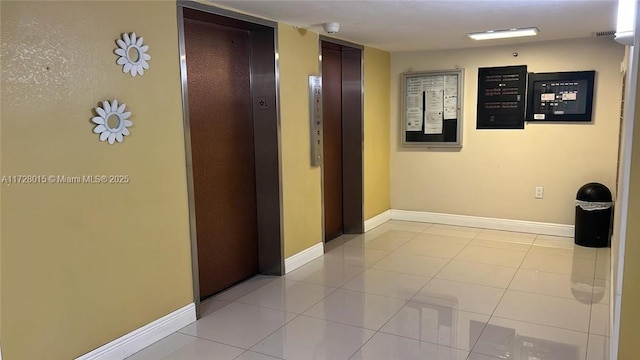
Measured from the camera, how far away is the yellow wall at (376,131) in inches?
209

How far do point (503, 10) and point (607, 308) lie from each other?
2.18 meters

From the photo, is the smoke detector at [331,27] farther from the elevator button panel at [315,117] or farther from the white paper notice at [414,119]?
the white paper notice at [414,119]

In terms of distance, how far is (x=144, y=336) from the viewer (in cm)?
279

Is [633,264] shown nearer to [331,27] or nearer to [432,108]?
[331,27]

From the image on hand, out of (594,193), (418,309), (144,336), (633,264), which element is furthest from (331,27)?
(594,193)

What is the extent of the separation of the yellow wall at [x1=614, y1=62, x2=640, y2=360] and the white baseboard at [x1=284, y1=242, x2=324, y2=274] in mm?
2606

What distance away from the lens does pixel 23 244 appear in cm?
216

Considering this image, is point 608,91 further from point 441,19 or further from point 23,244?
point 23,244

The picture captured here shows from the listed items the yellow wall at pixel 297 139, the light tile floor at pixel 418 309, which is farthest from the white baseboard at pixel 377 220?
the yellow wall at pixel 297 139

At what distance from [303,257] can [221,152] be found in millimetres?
1255

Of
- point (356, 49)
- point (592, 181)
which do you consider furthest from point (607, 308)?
point (356, 49)

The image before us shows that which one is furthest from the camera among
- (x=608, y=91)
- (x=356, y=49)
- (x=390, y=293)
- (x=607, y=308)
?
(x=356, y=49)

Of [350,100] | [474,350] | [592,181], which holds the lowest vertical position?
[474,350]

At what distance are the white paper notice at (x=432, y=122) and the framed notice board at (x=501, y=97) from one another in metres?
0.43
